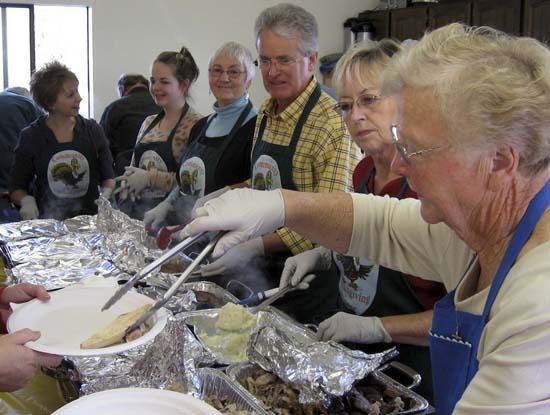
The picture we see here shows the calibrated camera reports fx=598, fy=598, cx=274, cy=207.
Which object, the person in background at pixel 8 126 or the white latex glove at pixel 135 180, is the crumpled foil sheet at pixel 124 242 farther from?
the person in background at pixel 8 126

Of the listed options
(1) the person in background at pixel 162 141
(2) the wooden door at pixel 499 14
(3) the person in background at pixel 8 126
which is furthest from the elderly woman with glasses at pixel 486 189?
(2) the wooden door at pixel 499 14

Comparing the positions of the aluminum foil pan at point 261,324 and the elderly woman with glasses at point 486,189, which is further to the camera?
the aluminum foil pan at point 261,324

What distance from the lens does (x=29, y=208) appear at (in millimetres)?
3025

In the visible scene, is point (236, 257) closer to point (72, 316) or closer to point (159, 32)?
point (72, 316)

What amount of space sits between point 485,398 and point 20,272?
1741 mm

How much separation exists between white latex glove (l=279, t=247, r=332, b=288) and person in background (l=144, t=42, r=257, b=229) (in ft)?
2.66

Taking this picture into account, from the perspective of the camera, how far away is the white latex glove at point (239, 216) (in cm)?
123

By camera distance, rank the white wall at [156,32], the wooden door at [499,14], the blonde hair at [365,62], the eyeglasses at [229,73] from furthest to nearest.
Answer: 1. the white wall at [156,32]
2. the wooden door at [499,14]
3. the eyeglasses at [229,73]
4. the blonde hair at [365,62]

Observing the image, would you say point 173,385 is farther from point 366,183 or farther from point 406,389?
point 366,183

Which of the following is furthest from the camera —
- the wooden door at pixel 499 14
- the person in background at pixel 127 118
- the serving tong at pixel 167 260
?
the wooden door at pixel 499 14

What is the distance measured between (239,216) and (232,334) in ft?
1.31

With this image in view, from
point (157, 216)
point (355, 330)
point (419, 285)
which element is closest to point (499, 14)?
point (157, 216)

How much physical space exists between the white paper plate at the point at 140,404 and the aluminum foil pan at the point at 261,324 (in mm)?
478

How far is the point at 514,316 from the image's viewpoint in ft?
2.54
